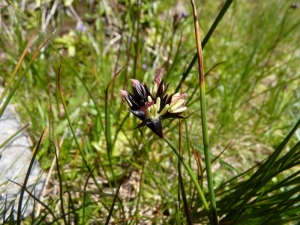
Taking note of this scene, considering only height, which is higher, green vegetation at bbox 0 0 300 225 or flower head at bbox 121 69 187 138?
green vegetation at bbox 0 0 300 225

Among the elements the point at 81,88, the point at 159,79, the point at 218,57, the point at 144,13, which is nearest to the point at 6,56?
the point at 81,88

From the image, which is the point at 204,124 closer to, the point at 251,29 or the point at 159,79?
the point at 159,79

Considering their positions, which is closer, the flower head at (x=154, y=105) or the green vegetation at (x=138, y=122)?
the flower head at (x=154, y=105)

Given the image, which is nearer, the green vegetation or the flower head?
A: the flower head

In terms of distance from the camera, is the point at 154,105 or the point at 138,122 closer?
the point at 154,105

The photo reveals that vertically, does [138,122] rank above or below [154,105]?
above
